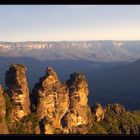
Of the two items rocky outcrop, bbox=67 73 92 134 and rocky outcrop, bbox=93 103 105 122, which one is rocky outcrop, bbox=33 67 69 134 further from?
rocky outcrop, bbox=93 103 105 122

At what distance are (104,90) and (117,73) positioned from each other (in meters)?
34.9

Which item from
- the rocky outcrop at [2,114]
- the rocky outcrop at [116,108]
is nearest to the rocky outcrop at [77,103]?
the rocky outcrop at [116,108]

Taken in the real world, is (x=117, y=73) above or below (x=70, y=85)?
above

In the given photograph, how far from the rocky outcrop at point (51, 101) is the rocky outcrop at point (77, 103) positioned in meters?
0.83

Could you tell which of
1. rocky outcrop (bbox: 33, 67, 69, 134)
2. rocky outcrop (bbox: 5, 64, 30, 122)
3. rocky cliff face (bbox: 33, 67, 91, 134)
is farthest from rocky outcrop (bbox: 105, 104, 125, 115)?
rocky outcrop (bbox: 5, 64, 30, 122)

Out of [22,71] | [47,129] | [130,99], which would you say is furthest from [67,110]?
[130,99]

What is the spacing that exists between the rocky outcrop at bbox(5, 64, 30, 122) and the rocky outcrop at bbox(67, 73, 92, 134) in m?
6.21

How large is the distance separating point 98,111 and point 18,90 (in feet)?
42.1

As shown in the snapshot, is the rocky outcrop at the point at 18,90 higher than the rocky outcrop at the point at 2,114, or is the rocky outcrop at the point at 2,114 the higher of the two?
the rocky outcrop at the point at 18,90

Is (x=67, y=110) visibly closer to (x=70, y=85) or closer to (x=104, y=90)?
(x=70, y=85)

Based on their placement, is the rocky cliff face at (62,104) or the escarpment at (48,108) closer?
the escarpment at (48,108)

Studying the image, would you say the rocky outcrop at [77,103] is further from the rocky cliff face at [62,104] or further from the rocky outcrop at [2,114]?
the rocky outcrop at [2,114]

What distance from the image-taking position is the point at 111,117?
148 ft

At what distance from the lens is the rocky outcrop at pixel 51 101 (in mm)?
33125
